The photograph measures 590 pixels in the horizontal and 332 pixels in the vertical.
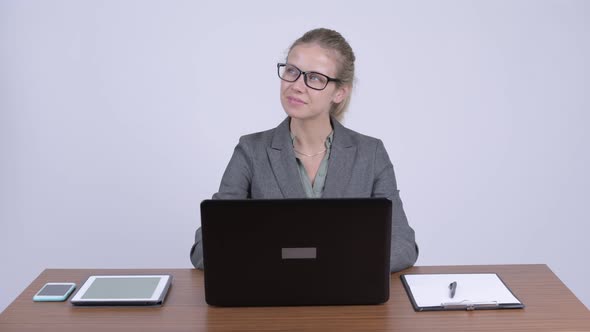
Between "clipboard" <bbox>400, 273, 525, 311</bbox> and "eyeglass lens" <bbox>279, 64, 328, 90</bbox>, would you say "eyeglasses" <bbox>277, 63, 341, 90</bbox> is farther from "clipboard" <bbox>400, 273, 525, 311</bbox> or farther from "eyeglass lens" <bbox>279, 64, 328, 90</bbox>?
"clipboard" <bbox>400, 273, 525, 311</bbox>

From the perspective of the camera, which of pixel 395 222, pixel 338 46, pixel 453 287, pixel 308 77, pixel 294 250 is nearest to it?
pixel 294 250

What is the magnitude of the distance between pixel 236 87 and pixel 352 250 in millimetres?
2783

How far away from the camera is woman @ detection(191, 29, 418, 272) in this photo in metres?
2.86

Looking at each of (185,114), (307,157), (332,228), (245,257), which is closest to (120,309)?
(245,257)

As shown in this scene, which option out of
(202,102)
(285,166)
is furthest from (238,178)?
(202,102)

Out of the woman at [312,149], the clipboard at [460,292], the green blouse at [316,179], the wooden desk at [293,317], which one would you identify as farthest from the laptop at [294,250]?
the green blouse at [316,179]

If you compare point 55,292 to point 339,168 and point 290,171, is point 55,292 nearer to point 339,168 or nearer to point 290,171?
point 290,171

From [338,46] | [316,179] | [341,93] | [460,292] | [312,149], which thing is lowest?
[460,292]

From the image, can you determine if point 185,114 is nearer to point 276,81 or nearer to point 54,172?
point 276,81

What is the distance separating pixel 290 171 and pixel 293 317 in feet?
3.05

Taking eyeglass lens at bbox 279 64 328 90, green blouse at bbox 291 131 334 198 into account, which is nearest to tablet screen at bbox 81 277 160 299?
green blouse at bbox 291 131 334 198

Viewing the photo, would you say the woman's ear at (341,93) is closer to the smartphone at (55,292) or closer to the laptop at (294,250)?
the laptop at (294,250)

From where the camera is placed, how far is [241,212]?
203 cm

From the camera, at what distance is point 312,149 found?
3.03 m
